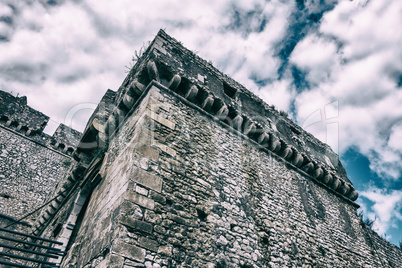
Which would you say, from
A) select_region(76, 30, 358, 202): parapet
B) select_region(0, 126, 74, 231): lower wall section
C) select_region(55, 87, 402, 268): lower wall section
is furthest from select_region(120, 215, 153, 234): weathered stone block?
select_region(0, 126, 74, 231): lower wall section

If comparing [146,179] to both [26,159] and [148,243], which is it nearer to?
[148,243]

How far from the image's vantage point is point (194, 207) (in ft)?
15.7

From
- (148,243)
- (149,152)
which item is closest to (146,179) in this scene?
(149,152)

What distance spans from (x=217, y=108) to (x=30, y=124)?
1223cm

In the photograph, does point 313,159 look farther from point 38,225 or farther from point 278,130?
point 38,225

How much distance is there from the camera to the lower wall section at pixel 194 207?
3979 millimetres

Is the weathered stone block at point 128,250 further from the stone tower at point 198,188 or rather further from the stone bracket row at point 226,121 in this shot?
the stone bracket row at point 226,121

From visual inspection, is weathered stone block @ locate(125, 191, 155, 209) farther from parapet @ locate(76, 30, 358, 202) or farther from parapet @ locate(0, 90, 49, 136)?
parapet @ locate(0, 90, 49, 136)

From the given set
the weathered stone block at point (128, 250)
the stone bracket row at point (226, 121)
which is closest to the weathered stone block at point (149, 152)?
the weathered stone block at point (128, 250)

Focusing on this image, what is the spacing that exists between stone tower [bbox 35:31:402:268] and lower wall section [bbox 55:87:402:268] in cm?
2

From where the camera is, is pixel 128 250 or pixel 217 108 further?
pixel 217 108

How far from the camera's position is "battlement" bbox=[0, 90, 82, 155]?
13367 millimetres

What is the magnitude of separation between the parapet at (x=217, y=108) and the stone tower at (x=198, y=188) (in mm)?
→ 42

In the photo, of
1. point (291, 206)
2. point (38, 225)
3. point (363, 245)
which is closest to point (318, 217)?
point (291, 206)
